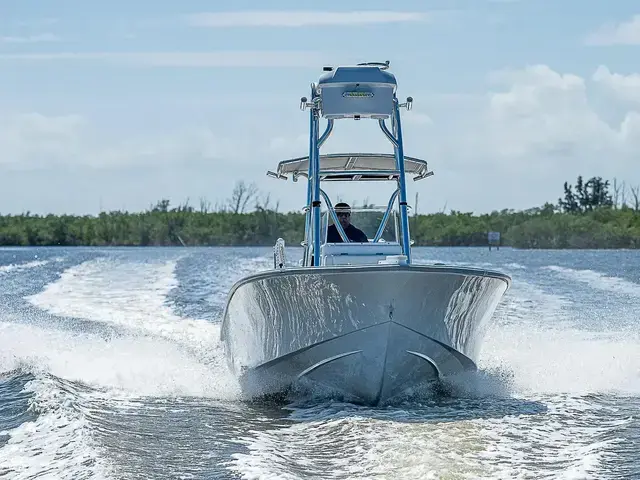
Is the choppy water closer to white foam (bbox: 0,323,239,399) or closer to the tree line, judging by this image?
white foam (bbox: 0,323,239,399)

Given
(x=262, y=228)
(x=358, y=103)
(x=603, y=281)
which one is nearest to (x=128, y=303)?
(x=358, y=103)

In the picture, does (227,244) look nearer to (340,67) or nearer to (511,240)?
(511,240)

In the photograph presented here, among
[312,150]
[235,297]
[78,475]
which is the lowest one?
[78,475]

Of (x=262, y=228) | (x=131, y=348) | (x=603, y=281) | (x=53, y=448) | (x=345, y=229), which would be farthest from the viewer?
(x=262, y=228)

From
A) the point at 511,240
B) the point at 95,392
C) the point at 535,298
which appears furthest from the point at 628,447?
the point at 511,240

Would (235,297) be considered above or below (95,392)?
above

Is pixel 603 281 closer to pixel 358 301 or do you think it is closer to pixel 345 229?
pixel 345 229

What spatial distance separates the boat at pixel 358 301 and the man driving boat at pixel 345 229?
0.03 m

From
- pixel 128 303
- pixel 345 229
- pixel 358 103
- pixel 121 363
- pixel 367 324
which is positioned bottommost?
pixel 121 363

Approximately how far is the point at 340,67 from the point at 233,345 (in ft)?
11.4

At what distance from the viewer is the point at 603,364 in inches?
558

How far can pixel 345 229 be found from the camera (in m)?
12.1

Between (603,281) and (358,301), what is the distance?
74.7 feet

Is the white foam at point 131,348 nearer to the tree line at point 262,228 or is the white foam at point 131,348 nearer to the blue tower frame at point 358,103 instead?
the blue tower frame at point 358,103
